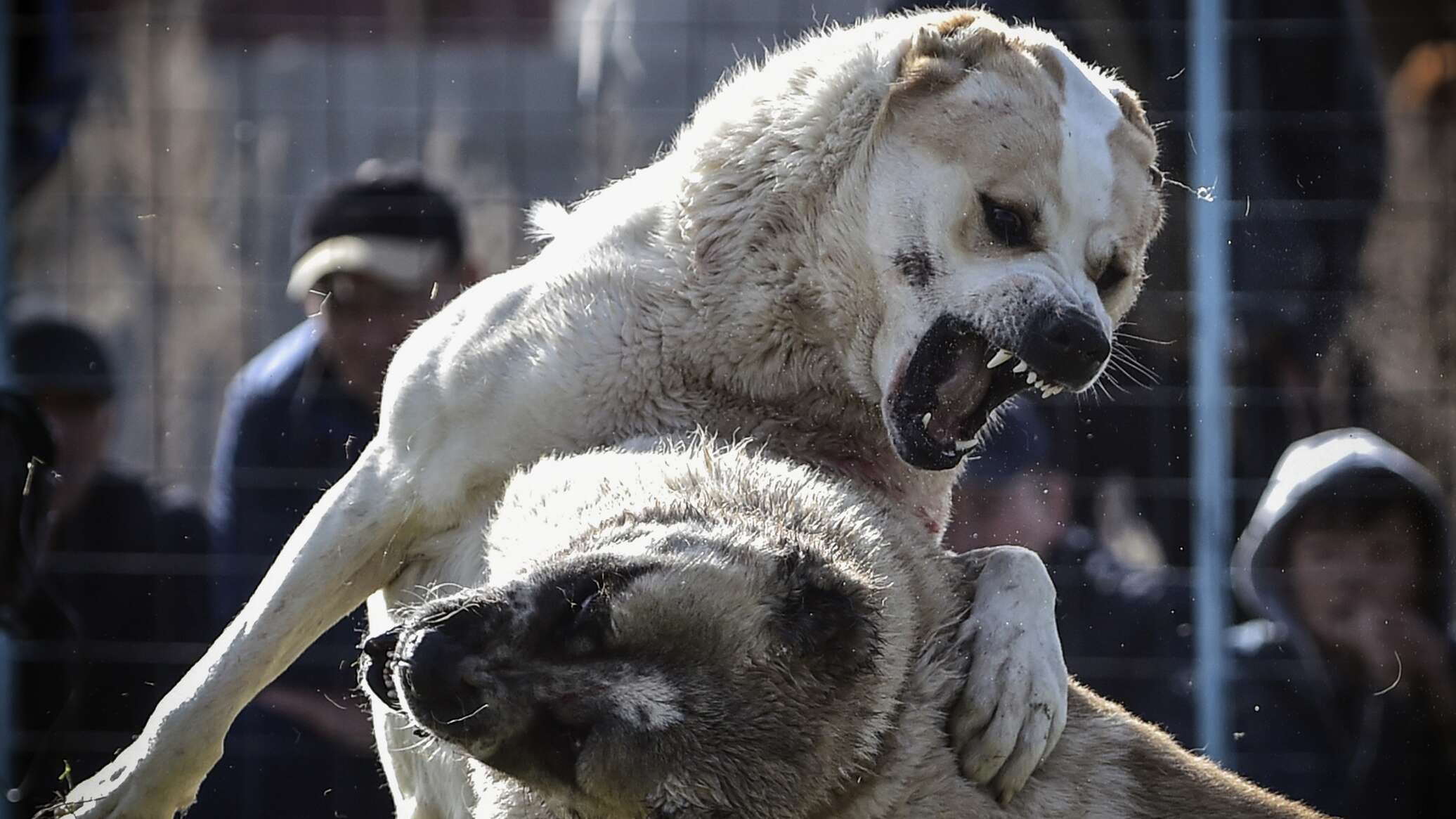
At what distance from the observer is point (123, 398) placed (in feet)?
24.1

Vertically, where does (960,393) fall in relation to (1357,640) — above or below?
above

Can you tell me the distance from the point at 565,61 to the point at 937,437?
6.63 metres

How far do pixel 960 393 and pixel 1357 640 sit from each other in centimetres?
235

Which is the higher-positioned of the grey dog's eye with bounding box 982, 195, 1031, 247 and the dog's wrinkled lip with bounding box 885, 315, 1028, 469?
the grey dog's eye with bounding box 982, 195, 1031, 247

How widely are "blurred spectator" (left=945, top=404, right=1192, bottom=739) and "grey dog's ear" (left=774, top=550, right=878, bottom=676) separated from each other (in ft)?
9.18

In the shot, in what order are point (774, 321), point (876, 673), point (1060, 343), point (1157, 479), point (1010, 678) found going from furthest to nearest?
point (1157, 479) → point (774, 321) → point (1060, 343) → point (1010, 678) → point (876, 673)

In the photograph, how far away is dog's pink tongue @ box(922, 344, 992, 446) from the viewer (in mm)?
3016

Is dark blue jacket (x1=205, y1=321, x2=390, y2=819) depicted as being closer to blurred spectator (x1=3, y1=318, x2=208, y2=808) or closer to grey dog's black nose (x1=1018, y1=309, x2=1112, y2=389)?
blurred spectator (x1=3, y1=318, x2=208, y2=808)

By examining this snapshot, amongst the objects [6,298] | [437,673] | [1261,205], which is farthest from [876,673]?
[6,298]

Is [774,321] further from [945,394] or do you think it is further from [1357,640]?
[1357,640]

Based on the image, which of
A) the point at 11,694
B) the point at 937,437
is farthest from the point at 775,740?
the point at 11,694

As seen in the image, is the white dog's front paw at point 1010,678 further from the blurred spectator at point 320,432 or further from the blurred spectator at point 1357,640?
the blurred spectator at point 320,432

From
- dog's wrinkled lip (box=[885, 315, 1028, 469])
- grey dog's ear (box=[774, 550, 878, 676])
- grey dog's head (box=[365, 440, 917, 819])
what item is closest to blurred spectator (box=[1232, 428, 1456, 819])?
dog's wrinkled lip (box=[885, 315, 1028, 469])

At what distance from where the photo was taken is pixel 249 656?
117 inches
